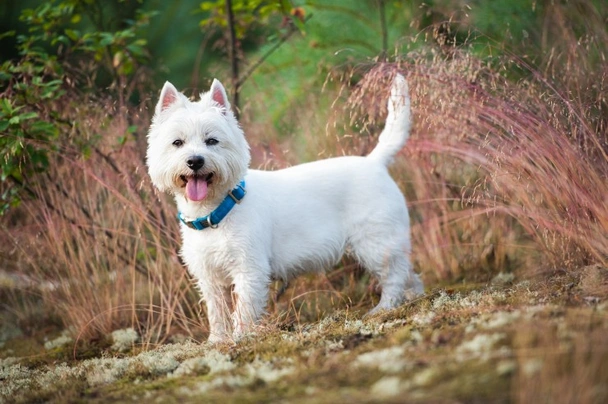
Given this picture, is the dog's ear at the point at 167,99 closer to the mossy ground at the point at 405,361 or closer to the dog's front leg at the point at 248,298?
the dog's front leg at the point at 248,298

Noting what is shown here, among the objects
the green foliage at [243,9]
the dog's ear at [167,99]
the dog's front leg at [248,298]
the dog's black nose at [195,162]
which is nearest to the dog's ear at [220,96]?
the dog's ear at [167,99]

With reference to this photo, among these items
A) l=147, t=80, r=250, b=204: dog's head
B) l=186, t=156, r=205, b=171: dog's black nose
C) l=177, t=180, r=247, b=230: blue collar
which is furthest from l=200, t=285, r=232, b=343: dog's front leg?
l=186, t=156, r=205, b=171: dog's black nose

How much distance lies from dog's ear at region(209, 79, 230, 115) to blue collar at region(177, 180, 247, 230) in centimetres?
43

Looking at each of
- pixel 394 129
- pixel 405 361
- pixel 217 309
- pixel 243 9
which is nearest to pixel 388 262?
pixel 394 129

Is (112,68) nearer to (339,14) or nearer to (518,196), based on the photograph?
(339,14)

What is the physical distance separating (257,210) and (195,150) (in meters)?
0.49

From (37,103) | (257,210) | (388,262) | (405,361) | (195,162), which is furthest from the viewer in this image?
(37,103)

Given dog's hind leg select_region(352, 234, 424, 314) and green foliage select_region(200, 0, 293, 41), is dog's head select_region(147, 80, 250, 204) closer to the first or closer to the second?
dog's hind leg select_region(352, 234, 424, 314)

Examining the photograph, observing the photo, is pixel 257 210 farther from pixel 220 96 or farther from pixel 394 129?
pixel 394 129

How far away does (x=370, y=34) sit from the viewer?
662 cm

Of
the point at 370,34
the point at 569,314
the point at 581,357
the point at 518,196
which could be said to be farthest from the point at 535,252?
the point at 370,34

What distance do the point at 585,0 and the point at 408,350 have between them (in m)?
3.14

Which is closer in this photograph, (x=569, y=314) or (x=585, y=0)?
(x=569, y=314)

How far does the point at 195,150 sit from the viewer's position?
11.4 ft
